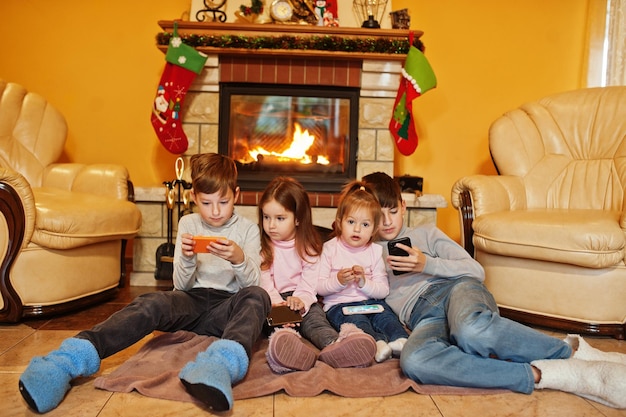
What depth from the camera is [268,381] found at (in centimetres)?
192

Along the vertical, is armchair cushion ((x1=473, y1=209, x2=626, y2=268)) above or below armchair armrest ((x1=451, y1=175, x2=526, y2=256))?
below

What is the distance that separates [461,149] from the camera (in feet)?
14.6

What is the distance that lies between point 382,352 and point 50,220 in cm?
159

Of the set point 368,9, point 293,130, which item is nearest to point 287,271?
point 293,130

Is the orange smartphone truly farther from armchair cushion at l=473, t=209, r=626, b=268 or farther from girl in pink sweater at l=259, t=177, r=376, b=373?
armchair cushion at l=473, t=209, r=626, b=268

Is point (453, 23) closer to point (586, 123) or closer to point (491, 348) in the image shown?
point (586, 123)

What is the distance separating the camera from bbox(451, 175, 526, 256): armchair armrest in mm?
3079

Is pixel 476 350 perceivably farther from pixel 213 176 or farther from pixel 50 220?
pixel 50 220

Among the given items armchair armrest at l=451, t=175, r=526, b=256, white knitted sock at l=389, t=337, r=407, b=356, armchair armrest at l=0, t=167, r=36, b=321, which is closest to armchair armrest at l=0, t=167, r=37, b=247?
armchair armrest at l=0, t=167, r=36, b=321

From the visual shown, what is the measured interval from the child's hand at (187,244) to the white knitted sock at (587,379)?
121 centimetres

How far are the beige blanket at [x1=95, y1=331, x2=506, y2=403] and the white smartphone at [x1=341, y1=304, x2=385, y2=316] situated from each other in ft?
0.83

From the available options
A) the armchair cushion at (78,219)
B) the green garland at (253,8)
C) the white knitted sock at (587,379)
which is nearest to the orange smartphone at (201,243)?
the armchair cushion at (78,219)

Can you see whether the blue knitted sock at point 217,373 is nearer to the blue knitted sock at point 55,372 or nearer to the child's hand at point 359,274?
the blue knitted sock at point 55,372

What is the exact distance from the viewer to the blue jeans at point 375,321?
228 centimetres
